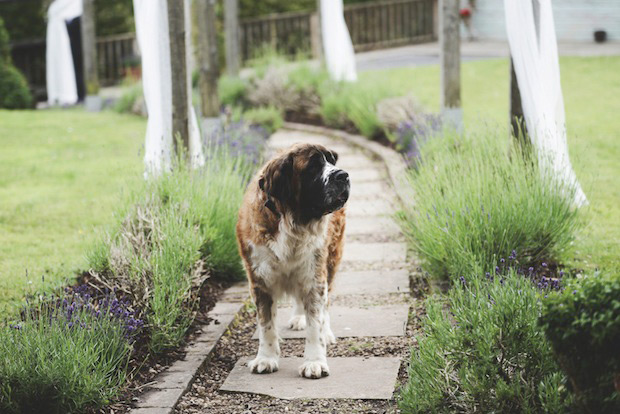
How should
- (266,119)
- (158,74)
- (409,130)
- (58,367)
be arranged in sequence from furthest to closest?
(266,119) < (409,130) < (158,74) < (58,367)

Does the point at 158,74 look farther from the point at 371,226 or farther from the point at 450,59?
the point at 450,59

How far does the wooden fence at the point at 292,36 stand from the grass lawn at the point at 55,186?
21.6ft

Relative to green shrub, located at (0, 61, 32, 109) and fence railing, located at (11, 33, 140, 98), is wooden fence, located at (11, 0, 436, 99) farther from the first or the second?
green shrub, located at (0, 61, 32, 109)

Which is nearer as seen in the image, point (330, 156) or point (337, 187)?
point (337, 187)

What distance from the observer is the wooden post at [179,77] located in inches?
259

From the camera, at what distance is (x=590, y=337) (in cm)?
259

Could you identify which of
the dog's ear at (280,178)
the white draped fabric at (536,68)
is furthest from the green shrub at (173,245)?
the white draped fabric at (536,68)

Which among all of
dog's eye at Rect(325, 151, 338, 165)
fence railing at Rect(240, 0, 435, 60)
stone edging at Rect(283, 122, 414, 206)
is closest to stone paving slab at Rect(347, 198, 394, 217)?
stone edging at Rect(283, 122, 414, 206)

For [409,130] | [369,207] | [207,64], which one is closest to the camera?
[369,207]

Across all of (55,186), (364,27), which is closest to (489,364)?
(55,186)

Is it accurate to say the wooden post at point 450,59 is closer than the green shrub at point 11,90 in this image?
A: Yes

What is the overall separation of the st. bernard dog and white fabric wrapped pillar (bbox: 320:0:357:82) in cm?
938

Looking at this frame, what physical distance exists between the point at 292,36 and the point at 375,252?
19.0m

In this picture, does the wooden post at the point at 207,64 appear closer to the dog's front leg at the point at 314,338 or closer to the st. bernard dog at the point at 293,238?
the st. bernard dog at the point at 293,238
